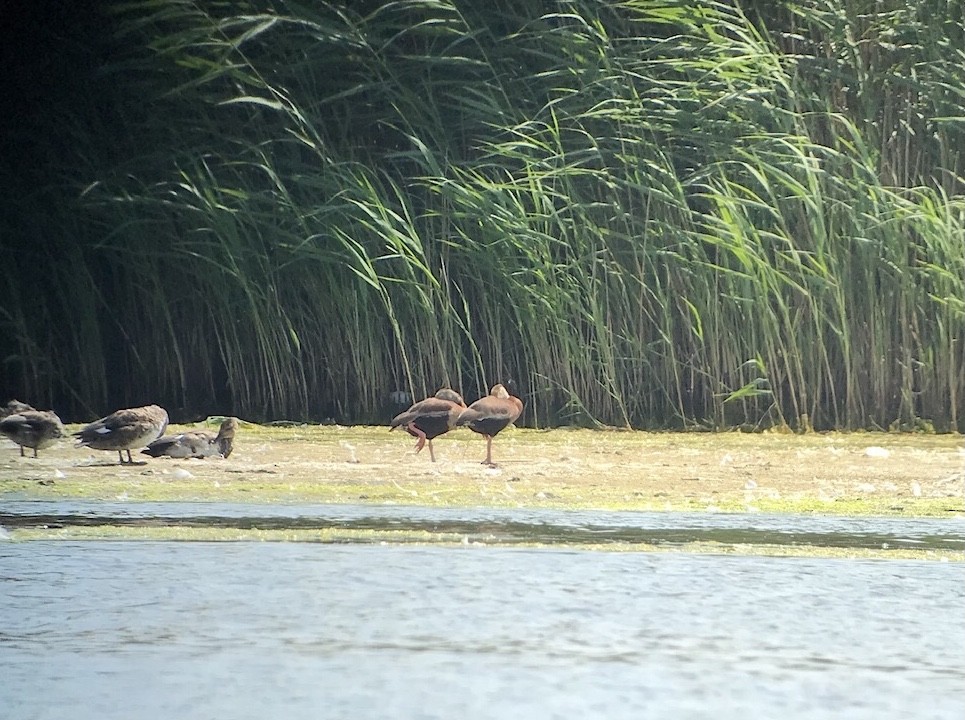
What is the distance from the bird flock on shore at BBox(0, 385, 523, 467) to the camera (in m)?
4.36

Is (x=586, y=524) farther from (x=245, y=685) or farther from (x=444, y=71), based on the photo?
(x=444, y=71)

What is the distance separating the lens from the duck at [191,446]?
4.46 m

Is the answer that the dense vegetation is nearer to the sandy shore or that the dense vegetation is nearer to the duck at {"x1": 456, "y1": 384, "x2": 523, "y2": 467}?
the sandy shore

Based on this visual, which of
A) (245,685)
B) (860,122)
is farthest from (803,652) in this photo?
(860,122)

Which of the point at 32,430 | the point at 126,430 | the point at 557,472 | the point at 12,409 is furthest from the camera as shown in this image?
the point at 12,409

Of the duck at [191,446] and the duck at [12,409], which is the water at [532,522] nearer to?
the duck at [191,446]

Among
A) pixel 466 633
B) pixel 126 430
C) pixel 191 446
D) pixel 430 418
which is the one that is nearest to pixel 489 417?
pixel 430 418

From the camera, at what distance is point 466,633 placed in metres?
2.45

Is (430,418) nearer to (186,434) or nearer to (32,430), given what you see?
(186,434)

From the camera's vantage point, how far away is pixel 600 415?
203 inches

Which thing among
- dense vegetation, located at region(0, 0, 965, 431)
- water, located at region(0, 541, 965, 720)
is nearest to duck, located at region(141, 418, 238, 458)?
dense vegetation, located at region(0, 0, 965, 431)

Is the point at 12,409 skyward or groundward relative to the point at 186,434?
skyward

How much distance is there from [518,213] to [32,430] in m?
1.62

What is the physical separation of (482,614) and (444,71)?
3349mm
